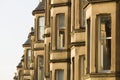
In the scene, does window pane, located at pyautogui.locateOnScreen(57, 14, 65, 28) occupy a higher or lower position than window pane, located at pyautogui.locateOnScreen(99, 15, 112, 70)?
higher

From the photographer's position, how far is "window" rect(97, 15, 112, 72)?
34844 millimetres

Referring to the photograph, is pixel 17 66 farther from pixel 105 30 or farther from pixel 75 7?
pixel 105 30

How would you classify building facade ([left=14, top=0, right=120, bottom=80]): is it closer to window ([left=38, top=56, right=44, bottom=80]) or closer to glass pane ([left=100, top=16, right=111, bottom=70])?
glass pane ([left=100, top=16, right=111, bottom=70])

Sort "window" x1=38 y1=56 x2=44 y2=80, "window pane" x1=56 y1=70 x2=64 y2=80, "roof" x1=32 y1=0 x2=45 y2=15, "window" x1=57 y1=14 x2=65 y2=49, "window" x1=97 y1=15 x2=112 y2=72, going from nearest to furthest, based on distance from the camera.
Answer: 1. "window" x1=97 y1=15 x2=112 y2=72
2. "window" x1=57 y1=14 x2=65 y2=49
3. "window pane" x1=56 y1=70 x2=64 y2=80
4. "window" x1=38 y1=56 x2=44 y2=80
5. "roof" x1=32 y1=0 x2=45 y2=15

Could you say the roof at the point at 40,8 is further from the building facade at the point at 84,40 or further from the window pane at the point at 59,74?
the window pane at the point at 59,74

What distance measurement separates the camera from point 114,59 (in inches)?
1356

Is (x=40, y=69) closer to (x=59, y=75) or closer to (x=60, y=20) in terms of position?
(x=59, y=75)

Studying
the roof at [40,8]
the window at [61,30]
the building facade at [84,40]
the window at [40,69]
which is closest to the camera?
the building facade at [84,40]

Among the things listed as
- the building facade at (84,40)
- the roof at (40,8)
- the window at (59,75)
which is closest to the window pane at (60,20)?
the building facade at (84,40)

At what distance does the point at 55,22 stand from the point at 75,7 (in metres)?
4.78

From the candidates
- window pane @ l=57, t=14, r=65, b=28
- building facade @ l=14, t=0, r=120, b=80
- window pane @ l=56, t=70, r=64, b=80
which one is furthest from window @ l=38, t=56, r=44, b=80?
window pane @ l=57, t=14, r=65, b=28

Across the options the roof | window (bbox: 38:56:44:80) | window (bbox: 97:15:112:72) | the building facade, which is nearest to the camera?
the building facade

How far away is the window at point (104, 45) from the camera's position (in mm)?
34844

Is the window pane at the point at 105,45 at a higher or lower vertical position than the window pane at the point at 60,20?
lower
